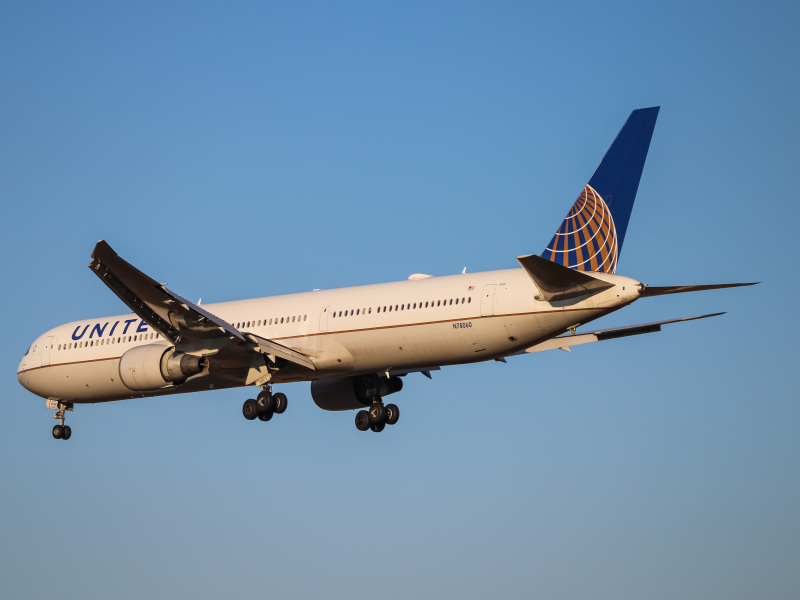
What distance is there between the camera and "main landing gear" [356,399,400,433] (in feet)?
130

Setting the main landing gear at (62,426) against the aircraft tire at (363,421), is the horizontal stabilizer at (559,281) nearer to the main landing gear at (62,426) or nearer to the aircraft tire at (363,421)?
the aircraft tire at (363,421)

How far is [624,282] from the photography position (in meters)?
30.7

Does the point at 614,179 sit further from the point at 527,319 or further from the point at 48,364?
the point at 48,364

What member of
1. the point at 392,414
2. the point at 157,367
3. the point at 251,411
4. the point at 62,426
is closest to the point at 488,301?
the point at 392,414

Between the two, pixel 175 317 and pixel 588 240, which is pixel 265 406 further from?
pixel 588 240

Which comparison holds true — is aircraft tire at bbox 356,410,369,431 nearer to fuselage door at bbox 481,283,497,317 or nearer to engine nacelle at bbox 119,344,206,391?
engine nacelle at bbox 119,344,206,391

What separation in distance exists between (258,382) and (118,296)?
546 cm

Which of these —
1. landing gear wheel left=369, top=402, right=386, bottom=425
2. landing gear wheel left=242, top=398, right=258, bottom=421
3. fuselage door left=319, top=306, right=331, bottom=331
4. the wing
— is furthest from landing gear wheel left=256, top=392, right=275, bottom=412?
landing gear wheel left=369, top=402, right=386, bottom=425

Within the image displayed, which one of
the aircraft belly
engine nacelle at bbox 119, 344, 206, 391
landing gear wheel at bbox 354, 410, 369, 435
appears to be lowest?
landing gear wheel at bbox 354, 410, 369, 435

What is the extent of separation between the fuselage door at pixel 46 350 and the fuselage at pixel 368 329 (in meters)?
0.05

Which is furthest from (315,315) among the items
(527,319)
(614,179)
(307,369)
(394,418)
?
(614,179)

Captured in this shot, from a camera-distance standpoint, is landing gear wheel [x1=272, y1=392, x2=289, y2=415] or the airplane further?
landing gear wheel [x1=272, y1=392, x2=289, y2=415]

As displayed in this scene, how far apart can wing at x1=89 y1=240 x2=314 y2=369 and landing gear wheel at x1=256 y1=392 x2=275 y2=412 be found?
132 cm

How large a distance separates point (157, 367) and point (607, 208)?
13975 millimetres
